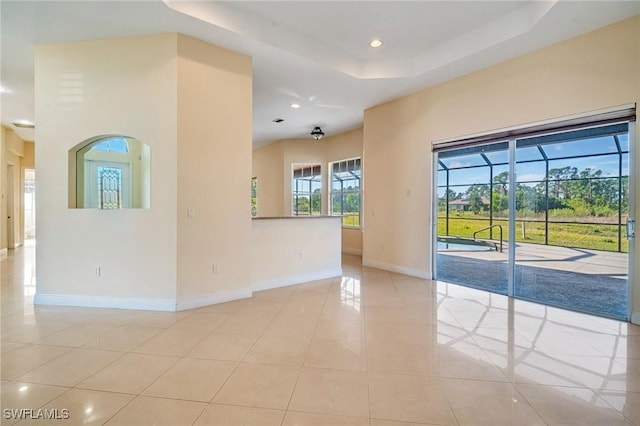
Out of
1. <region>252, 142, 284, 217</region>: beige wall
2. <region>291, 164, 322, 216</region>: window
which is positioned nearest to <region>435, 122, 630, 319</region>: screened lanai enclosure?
<region>291, 164, 322, 216</region>: window

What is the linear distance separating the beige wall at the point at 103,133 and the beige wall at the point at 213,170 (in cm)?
12

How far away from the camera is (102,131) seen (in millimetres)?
3494

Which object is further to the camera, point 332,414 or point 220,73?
point 220,73

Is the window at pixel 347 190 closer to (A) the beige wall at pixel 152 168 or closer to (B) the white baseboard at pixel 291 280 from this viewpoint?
(B) the white baseboard at pixel 291 280

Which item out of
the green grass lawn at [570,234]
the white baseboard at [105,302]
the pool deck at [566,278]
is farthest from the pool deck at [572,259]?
the white baseboard at [105,302]

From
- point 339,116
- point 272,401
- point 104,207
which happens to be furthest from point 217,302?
point 339,116

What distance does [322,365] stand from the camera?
2.25 m

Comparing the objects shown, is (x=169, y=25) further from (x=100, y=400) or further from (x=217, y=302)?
(x=100, y=400)

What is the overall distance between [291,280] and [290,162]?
4758 mm

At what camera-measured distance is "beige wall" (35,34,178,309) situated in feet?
11.2

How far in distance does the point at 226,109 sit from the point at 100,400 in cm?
311

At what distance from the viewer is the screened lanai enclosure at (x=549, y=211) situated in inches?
134

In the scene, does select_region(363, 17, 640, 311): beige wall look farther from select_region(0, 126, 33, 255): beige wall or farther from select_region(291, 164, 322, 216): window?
select_region(0, 126, 33, 255): beige wall

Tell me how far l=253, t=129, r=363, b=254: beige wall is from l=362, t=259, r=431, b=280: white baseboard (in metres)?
1.61
